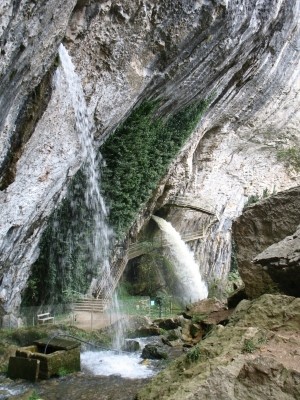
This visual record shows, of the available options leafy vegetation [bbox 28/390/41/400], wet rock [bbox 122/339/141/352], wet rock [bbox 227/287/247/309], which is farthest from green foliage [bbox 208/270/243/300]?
leafy vegetation [bbox 28/390/41/400]

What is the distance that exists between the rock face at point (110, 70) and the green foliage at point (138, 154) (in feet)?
2.26

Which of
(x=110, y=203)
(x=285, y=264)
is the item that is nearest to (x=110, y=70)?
(x=110, y=203)

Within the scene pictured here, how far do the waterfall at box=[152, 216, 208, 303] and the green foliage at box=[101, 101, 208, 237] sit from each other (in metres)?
4.58

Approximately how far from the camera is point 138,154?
1416 cm

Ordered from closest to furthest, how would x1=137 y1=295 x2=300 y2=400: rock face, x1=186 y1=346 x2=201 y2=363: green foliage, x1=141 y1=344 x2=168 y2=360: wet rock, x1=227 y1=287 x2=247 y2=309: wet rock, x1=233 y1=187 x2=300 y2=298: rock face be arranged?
1. x1=137 y1=295 x2=300 y2=400: rock face
2. x1=186 y1=346 x2=201 y2=363: green foliage
3. x1=233 y1=187 x2=300 y2=298: rock face
4. x1=227 y1=287 x2=247 y2=309: wet rock
5. x1=141 y1=344 x2=168 y2=360: wet rock

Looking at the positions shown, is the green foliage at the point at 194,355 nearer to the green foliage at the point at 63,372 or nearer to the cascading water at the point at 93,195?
the green foliage at the point at 63,372

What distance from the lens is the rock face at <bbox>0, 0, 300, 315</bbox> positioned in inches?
279

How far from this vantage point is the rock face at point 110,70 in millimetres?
7094

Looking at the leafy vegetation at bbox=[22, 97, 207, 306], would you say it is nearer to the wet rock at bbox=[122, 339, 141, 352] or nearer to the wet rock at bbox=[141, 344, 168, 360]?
the wet rock at bbox=[122, 339, 141, 352]

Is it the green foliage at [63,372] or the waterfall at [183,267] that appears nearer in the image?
the green foliage at [63,372]

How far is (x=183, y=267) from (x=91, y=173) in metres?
8.82

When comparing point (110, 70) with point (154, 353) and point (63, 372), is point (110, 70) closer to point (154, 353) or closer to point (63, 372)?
point (154, 353)

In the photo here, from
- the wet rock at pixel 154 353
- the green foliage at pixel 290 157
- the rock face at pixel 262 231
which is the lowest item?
the wet rock at pixel 154 353

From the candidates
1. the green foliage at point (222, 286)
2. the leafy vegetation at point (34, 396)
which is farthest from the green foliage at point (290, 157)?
the leafy vegetation at point (34, 396)
